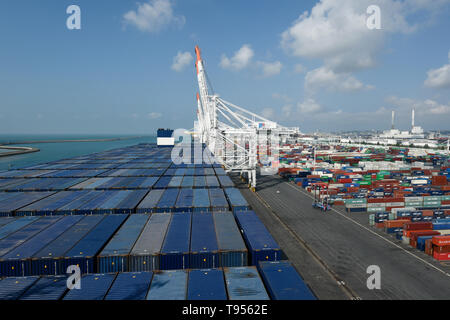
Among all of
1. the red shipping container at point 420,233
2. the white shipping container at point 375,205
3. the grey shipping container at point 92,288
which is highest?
the grey shipping container at point 92,288

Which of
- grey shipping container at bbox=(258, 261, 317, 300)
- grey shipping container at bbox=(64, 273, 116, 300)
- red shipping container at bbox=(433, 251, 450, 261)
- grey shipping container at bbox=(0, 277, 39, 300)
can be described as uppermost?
grey shipping container at bbox=(0, 277, 39, 300)

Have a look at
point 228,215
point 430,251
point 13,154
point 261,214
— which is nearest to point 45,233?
point 228,215

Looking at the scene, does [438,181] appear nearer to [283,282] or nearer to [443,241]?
[443,241]

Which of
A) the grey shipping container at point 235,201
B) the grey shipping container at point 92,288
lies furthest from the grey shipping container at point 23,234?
the grey shipping container at point 235,201

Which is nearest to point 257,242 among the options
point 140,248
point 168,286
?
point 168,286

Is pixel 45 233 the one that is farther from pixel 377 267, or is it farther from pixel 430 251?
pixel 430 251

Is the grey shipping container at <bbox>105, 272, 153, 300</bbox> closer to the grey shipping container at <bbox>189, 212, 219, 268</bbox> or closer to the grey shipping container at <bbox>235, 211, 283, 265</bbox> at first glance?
the grey shipping container at <bbox>189, 212, 219, 268</bbox>

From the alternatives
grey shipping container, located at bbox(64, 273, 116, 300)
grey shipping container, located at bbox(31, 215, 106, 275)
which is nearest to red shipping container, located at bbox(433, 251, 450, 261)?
grey shipping container, located at bbox(64, 273, 116, 300)

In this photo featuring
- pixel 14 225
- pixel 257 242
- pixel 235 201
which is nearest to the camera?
pixel 257 242

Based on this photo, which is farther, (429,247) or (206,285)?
(429,247)

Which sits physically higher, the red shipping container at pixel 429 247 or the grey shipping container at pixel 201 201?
the grey shipping container at pixel 201 201

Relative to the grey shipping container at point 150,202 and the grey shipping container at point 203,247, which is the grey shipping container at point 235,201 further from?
the grey shipping container at point 150,202

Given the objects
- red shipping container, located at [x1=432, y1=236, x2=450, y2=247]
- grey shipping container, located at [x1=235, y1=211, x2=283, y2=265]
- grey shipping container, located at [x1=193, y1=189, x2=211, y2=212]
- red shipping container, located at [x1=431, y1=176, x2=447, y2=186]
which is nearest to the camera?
grey shipping container, located at [x1=235, y1=211, x2=283, y2=265]
